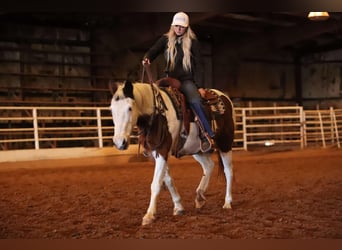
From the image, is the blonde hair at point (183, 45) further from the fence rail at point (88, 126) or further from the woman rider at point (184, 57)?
the fence rail at point (88, 126)

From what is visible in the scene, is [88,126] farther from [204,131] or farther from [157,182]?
[157,182]

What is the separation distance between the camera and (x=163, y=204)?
14.2ft

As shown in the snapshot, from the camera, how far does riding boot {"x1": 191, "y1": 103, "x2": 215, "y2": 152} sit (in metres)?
3.79

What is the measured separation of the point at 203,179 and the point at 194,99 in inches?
33.6

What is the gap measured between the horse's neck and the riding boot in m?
0.49

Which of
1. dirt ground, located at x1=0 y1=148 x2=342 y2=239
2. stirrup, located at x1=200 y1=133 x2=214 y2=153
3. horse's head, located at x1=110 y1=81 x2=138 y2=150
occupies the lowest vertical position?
dirt ground, located at x1=0 y1=148 x2=342 y2=239

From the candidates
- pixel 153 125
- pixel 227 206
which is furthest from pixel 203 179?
pixel 153 125

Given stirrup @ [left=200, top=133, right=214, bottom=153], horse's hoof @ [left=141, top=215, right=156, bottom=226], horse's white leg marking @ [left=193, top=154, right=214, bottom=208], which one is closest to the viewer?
horse's hoof @ [left=141, top=215, right=156, bottom=226]

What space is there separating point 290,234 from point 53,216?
6.88 feet

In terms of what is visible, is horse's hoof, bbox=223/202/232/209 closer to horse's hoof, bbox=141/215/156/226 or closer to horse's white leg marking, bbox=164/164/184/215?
horse's white leg marking, bbox=164/164/184/215

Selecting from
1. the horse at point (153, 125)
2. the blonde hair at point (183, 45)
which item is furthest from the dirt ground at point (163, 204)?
the blonde hair at point (183, 45)

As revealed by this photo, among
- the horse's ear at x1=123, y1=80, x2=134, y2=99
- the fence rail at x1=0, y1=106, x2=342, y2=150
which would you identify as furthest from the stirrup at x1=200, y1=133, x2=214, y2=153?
the fence rail at x1=0, y1=106, x2=342, y2=150

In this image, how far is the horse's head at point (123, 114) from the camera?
121 inches

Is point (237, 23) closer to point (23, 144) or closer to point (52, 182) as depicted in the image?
point (23, 144)
